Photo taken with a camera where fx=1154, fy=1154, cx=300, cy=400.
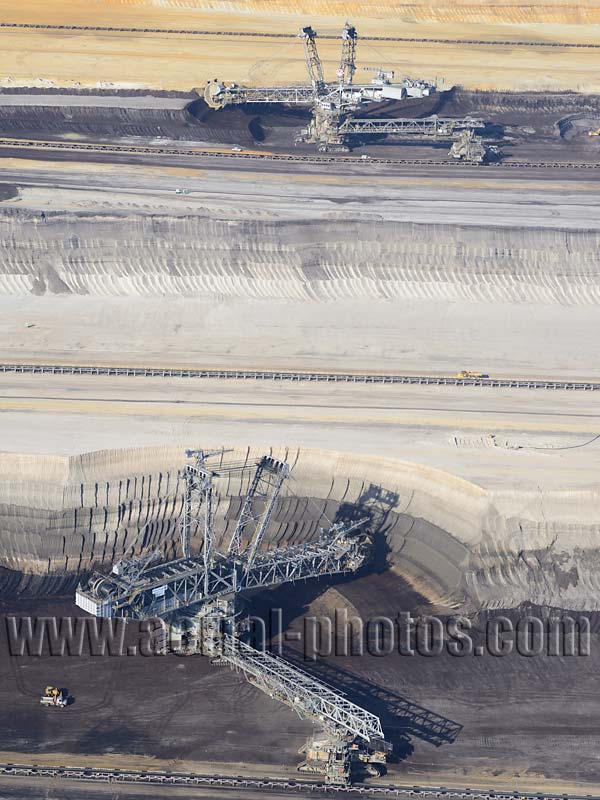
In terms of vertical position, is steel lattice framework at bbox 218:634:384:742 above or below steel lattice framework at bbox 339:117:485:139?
below

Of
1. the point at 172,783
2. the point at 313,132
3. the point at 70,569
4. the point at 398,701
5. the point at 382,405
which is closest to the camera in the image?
the point at 172,783

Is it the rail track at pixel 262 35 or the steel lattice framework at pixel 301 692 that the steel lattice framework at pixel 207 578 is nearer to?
the steel lattice framework at pixel 301 692

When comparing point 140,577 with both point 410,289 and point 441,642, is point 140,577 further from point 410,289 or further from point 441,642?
point 410,289

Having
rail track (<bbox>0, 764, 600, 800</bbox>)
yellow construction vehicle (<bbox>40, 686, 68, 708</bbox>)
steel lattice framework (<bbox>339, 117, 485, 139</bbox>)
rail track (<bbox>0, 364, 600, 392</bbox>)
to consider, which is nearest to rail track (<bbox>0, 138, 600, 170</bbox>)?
steel lattice framework (<bbox>339, 117, 485, 139</bbox>)

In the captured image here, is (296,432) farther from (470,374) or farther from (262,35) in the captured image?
(262,35)

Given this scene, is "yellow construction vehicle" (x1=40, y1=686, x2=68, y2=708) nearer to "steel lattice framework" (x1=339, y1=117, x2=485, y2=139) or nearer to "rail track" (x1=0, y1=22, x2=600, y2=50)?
"steel lattice framework" (x1=339, y1=117, x2=485, y2=139)

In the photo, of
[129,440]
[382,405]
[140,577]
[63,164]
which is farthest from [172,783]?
[63,164]

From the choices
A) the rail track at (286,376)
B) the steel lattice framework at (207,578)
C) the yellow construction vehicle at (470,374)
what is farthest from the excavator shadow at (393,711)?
the yellow construction vehicle at (470,374)

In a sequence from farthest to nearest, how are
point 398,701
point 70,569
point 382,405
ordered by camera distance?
point 382,405 → point 70,569 → point 398,701
